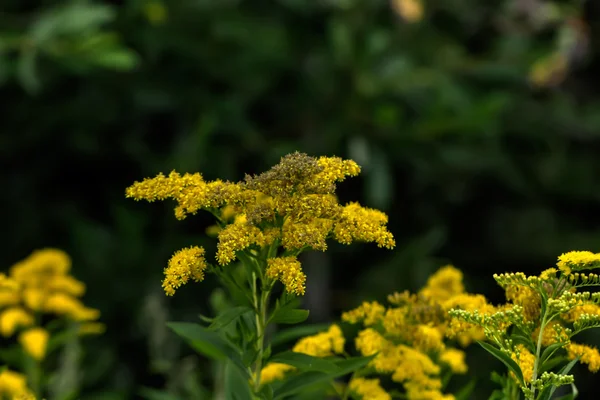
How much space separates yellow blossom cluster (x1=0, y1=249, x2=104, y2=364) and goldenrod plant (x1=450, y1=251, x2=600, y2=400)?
1.44 metres

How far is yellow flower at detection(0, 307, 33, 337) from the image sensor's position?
2672 mm

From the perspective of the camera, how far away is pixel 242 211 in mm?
1687

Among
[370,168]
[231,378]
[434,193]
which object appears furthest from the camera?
[434,193]

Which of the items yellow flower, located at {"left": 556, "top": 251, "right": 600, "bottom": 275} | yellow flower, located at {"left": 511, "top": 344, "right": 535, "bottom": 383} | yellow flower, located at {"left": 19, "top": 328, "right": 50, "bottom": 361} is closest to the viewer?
yellow flower, located at {"left": 556, "top": 251, "right": 600, "bottom": 275}

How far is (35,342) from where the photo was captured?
2.58 m

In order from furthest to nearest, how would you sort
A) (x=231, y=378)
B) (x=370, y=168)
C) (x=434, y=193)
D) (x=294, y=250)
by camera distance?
(x=434, y=193), (x=370, y=168), (x=231, y=378), (x=294, y=250)

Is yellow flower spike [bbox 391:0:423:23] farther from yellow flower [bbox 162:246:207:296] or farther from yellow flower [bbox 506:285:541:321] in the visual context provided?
yellow flower [bbox 162:246:207:296]

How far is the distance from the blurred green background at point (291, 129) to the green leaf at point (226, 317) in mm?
2744

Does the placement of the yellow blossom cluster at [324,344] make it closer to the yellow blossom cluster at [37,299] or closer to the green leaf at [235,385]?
the green leaf at [235,385]

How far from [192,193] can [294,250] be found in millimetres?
215

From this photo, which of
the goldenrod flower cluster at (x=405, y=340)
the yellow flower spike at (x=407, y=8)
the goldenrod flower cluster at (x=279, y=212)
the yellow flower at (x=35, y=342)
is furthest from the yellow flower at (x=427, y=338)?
the yellow flower spike at (x=407, y=8)

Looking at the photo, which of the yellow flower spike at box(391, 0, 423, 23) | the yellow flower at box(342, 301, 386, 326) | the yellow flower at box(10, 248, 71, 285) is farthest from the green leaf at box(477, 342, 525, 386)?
the yellow flower spike at box(391, 0, 423, 23)

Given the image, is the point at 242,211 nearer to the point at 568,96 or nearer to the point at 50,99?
the point at 50,99

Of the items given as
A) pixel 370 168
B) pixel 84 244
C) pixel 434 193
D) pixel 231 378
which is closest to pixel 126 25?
pixel 84 244
